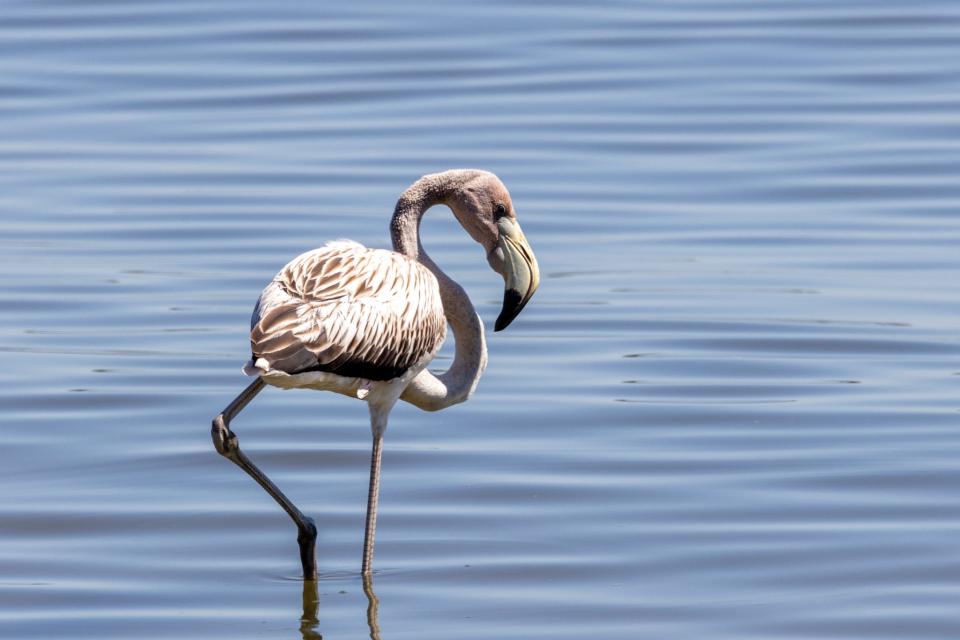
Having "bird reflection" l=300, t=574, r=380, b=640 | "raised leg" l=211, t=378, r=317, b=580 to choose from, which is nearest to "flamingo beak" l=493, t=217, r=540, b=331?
"raised leg" l=211, t=378, r=317, b=580

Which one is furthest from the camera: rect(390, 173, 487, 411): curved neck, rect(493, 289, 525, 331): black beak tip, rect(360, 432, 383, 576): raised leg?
rect(493, 289, 525, 331): black beak tip

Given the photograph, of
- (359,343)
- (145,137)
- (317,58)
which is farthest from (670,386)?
(317,58)

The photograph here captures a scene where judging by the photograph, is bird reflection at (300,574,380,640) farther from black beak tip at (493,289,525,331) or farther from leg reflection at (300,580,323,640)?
black beak tip at (493,289,525,331)

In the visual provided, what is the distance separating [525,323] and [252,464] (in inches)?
233

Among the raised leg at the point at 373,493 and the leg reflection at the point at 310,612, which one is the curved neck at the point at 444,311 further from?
the leg reflection at the point at 310,612

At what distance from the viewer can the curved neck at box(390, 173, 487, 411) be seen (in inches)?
324

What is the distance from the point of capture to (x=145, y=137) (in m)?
19.3

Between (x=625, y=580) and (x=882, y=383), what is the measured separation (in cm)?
386

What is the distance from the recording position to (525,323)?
13852 mm

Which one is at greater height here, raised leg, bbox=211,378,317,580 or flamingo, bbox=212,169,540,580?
flamingo, bbox=212,169,540,580

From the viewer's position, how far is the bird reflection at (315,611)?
795cm

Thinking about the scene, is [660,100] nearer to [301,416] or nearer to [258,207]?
[258,207]

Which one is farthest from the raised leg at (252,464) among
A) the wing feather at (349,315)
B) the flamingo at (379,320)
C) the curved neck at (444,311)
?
the curved neck at (444,311)

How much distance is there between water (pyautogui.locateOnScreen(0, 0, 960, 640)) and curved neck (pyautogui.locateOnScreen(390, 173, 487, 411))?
2.60ft
